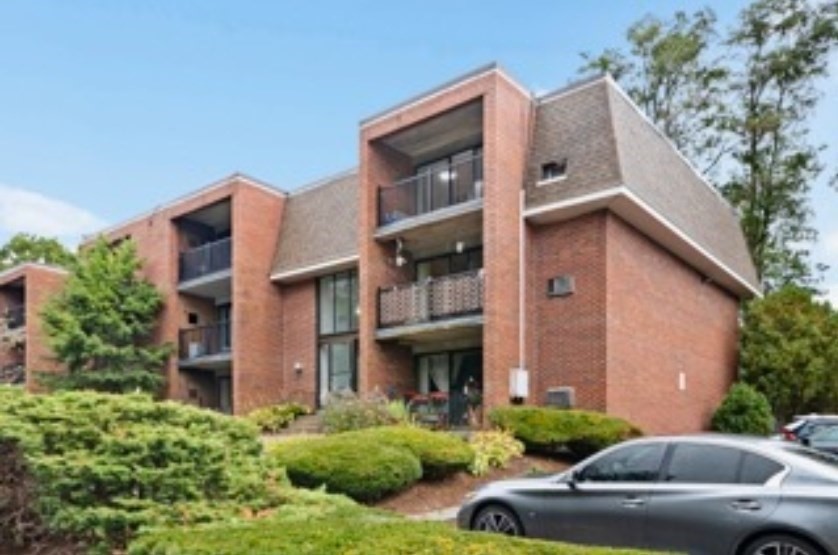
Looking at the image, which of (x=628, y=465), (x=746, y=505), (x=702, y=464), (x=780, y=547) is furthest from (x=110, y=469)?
(x=780, y=547)

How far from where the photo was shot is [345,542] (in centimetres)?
464

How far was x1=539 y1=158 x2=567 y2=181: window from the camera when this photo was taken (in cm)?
1808

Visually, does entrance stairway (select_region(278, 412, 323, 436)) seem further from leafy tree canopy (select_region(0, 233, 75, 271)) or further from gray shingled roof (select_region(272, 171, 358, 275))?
leafy tree canopy (select_region(0, 233, 75, 271))

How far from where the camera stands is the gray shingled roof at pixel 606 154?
17359 mm

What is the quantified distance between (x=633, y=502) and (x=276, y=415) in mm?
15825

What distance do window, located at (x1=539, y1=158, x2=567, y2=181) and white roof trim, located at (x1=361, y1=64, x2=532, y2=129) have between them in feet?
7.14

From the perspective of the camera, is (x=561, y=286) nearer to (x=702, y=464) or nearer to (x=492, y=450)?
(x=492, y=450)

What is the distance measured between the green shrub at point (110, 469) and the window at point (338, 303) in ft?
49.3

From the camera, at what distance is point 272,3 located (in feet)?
46.5

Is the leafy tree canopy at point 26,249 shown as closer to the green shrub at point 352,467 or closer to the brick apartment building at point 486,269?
the brick apartment building at point 486,269

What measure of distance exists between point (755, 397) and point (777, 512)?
15.6 meters

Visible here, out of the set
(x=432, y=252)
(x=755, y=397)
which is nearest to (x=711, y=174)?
(x=755, y=397)

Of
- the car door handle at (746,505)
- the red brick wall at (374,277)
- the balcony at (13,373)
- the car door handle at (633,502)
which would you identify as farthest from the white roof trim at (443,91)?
the balcony at (13,373)

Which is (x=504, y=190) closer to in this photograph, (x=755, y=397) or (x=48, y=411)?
(x=755, y=397)
